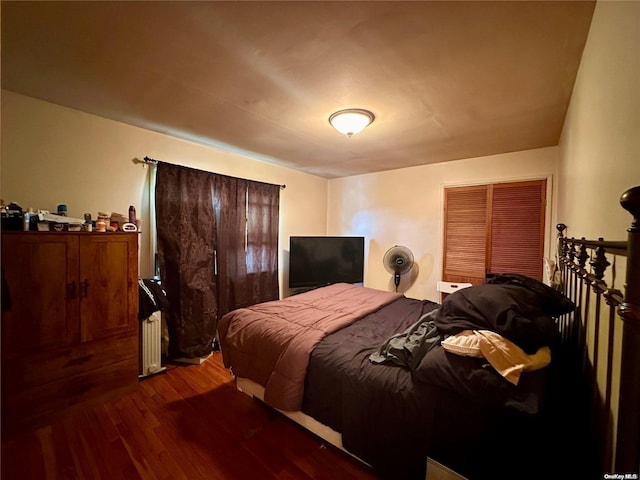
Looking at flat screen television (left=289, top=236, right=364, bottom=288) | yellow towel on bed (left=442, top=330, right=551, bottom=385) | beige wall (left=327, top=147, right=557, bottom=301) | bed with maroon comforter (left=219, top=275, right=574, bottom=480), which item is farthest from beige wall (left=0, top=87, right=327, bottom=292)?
yellow towel on bed (left=442, top=330, right=551, bottom=385)

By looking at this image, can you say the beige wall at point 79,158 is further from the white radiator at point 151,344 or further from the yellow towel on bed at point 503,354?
the yellow towel on bed at point 503,354

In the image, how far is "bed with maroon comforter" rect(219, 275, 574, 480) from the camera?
978 millimetres

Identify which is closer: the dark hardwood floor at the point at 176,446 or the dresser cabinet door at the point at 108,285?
the dark hardwood floor at the point at 176,446

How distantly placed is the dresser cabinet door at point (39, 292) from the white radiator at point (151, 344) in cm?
52

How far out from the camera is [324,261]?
157 inches

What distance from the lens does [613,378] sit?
2.35 feet

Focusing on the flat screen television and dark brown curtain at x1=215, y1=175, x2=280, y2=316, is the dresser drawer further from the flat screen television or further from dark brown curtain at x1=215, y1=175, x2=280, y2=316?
the flat screen television

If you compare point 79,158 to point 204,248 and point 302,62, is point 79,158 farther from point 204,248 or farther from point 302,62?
point 302,62

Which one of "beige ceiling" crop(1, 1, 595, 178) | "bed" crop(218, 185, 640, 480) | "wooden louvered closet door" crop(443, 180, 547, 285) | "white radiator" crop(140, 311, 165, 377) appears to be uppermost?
"beige ceiling" crop(1, 1, 595, 178)

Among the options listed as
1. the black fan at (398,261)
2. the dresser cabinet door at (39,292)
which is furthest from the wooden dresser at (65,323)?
the black fan at (398,261)

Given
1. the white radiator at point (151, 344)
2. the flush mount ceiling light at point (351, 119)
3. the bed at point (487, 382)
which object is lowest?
the white radiator at point (151, 344)

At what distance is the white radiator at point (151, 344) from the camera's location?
7.93ft

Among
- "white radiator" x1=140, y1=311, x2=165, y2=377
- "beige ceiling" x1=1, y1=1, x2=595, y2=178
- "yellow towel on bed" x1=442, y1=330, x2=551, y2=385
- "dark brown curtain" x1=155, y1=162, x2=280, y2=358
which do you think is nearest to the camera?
"yellow towel on bed" x1=442, y1=330, x2=551, y2=385

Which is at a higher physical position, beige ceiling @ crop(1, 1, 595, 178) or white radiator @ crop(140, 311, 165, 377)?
beige ceiling @ crop(1, 1, 595, 178)
